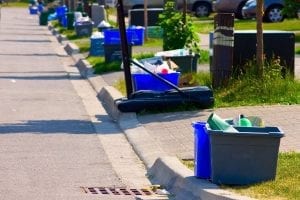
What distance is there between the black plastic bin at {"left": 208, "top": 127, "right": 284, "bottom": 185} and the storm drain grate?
3.29 feet

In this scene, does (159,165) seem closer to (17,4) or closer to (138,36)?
(138,36)

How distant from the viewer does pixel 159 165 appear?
35.8 ft

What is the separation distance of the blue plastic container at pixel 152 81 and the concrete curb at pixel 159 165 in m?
0.57

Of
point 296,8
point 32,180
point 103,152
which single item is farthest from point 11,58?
point 32,180

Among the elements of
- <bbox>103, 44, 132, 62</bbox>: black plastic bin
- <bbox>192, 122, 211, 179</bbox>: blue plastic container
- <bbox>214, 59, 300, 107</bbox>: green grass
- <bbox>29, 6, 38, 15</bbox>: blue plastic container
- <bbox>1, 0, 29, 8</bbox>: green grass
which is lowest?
<bbox>1, 0, 29, 8</bbox>: green grass

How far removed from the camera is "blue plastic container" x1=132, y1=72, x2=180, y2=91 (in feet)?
51.7

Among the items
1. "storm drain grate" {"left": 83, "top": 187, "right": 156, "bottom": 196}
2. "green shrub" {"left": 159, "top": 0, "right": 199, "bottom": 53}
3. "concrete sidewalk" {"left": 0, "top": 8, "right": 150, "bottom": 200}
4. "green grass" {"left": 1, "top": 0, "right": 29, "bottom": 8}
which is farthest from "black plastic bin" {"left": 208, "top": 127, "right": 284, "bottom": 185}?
"green grass" {"left": 1, "top": 0, "right": 29, "bottom": 8}

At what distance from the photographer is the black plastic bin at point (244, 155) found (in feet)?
29.7

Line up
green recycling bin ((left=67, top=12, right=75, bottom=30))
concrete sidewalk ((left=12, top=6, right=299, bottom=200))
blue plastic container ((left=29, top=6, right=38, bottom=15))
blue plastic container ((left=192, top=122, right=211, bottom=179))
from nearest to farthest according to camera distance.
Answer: blue plastic container ((left=192, top=122, right=211, bottom=179)), concrete sidewalk ((left=12, top=6, right=299, bottom=200)), green recycling bin ((left=67, top=12, right=75, bottom=30)), blue plastic container ((left=29, top=6, right=38, bottom=15))

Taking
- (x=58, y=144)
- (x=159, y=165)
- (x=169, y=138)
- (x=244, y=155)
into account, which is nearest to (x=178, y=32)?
(x=169, y=138)

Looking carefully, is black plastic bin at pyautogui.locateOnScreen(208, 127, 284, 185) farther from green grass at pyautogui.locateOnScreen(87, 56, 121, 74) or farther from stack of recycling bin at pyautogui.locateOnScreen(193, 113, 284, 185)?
green grass at pyautogui.locateOnScreen(87, 56, 121, 74)

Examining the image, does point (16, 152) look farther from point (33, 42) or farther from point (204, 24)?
point (204, 24)

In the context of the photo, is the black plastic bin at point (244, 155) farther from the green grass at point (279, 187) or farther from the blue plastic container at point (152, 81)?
the blue plastic container at point (152, 81)

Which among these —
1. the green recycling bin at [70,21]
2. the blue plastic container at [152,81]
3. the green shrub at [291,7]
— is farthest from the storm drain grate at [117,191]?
the green recycling bin at [70,21]
